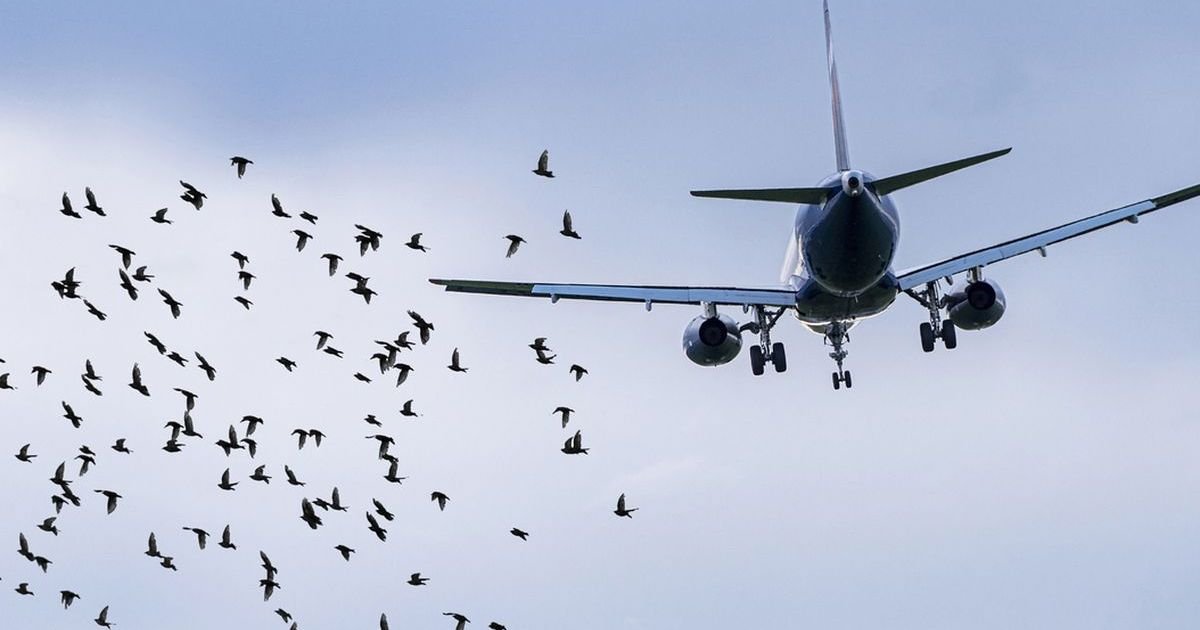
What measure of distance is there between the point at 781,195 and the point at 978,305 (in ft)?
40.8

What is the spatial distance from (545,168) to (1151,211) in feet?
105

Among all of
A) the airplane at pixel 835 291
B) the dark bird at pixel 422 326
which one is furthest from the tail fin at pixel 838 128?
the dark bird at pixel 422 326

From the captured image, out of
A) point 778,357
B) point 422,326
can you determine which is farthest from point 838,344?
point 422,326

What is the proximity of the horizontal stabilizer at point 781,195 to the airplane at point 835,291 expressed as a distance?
90 centimetres

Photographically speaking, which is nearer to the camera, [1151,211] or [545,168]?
[545,168]

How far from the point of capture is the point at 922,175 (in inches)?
1725

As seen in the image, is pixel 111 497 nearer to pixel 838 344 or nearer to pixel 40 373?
pixel 40 373

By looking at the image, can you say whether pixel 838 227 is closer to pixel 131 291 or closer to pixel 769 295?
pixel 769 295

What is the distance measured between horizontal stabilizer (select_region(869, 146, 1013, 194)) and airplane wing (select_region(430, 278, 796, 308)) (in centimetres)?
1062

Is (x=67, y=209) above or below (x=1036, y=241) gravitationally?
below

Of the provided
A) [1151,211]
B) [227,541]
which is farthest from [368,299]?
[1151,211]

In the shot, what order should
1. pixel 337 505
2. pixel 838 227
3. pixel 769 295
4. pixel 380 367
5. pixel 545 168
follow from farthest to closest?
1. pixel 769 295
2. pixel 838 227
3. pixel 380 367
4. pixel 337 505
5. pixel 545 168

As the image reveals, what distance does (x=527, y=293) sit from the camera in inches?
2319

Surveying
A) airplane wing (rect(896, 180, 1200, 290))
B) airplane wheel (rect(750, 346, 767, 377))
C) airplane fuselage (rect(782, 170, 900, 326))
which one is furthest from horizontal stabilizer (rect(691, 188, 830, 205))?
airplane wheel (rect(750, 346, 767, 377))
